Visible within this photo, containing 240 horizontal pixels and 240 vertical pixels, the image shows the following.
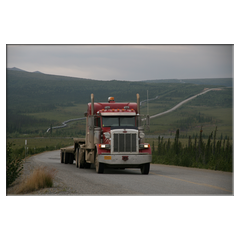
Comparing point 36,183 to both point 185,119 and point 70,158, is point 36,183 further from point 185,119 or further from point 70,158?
point 185,119

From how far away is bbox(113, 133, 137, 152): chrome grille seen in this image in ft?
59.5

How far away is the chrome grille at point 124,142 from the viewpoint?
18125mm

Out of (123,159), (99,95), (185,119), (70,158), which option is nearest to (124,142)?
(123,159)

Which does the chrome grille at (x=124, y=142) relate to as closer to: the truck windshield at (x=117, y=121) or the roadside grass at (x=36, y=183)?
the truck windshield at (x=117, y=121)

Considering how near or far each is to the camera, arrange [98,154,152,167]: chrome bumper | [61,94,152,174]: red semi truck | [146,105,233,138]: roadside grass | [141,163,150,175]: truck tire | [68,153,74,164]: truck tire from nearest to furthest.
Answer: [98,154,152,167]: chrome bumper
[61,94,152,174]: red semi truck
[141,163,150,175]: truck tire
[68,153,74,164]: truck tire
[146,105,233,138]: roadside grass

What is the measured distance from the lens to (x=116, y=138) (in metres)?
18.2

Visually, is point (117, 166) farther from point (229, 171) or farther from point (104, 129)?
point (229, 171)

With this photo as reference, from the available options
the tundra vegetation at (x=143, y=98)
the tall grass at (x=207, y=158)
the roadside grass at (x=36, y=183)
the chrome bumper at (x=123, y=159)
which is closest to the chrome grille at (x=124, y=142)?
the chrome bumper at (x=123, y=159)

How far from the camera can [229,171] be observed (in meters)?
19.1

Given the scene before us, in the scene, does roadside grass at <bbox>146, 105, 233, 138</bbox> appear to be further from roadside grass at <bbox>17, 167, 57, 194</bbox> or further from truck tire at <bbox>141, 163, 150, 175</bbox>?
roadside grass at <bbox>17, 167, 57, 194</bbox>

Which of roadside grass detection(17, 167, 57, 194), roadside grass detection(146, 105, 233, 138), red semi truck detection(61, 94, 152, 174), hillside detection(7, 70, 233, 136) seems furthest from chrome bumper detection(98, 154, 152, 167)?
roadside grass detection(146, 105, 233, 138)

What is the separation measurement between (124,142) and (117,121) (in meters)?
1.53

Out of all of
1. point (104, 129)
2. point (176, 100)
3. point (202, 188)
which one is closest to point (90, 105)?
point (104, 129)

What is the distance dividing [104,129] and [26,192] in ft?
23.5
